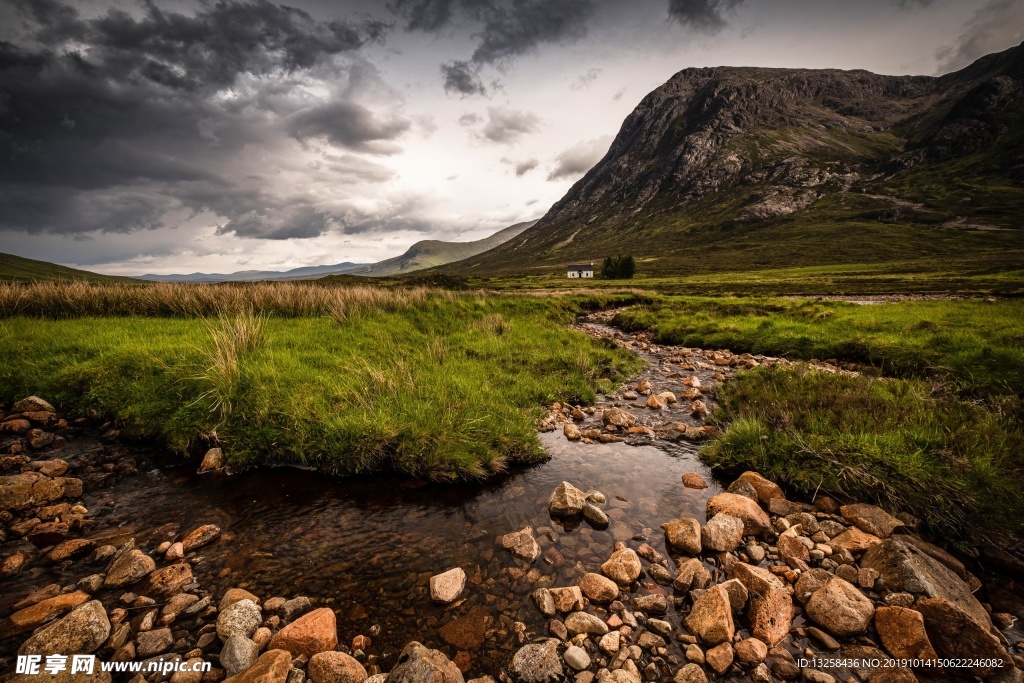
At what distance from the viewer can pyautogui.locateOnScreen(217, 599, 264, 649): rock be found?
3.41 m

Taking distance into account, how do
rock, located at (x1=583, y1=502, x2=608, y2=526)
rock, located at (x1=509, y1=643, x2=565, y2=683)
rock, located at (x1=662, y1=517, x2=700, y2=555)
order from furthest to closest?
rock, located at (x1=583, y1=502, x2=608, y2=526), rock, located at (x1=662, y1=517, x2=700, y2=555), rock, located at (x1=509, y1=643, x2=565, y2=683)

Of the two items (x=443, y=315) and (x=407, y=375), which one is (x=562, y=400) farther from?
(x=443, y=315)

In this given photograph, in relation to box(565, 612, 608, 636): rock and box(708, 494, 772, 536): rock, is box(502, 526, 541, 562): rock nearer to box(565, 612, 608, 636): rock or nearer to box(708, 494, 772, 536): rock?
box(565, 612, 608, 636): rock

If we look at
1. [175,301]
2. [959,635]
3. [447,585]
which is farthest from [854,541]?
[175,301]

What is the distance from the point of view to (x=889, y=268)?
85125 millimetres

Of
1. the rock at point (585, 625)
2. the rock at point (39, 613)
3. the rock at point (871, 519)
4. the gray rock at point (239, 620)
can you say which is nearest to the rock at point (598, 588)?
the rock at point (585, 625)

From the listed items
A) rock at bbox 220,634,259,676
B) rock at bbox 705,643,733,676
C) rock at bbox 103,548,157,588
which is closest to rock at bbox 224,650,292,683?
rock at bbox 220,634,259,676

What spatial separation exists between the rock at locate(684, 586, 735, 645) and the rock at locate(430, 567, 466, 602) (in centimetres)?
227

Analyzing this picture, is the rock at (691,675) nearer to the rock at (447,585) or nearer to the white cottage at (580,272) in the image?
the rock at (447,585)

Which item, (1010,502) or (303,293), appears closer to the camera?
(1010,502)

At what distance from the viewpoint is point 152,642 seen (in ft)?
10.6

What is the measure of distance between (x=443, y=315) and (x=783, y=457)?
13.9 metres

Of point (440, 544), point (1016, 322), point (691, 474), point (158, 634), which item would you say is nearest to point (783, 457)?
point (691, 474)

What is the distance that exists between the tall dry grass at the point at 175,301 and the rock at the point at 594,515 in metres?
11.5
